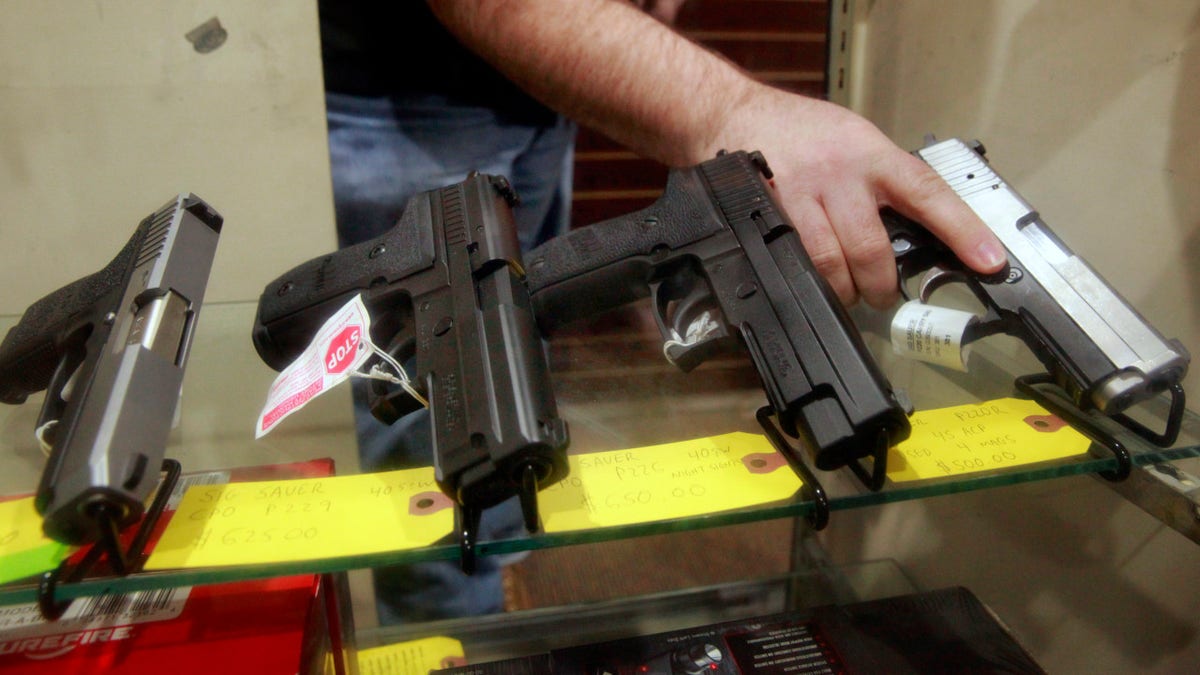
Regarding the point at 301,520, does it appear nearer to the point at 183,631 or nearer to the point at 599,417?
the point at 183,631

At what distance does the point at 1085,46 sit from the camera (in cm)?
73

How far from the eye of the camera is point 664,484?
1.67 feet

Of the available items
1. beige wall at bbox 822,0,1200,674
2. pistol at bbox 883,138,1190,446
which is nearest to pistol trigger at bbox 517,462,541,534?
pistol at bbox 883,138,1190,446

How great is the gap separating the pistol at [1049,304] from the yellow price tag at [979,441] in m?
0.04

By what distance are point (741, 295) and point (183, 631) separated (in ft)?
1.61

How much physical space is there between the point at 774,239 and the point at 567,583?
61 centimetres

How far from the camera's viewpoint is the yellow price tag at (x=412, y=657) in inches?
28.6

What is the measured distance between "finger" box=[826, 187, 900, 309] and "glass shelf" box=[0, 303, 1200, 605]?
0.19ft

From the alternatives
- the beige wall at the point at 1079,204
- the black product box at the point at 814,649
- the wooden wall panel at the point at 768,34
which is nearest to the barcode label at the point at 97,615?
the black product box at the point at 814,649

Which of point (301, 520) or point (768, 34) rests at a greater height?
point (768, 34)

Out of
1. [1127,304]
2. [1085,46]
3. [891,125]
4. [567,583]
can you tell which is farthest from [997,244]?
[567,583]

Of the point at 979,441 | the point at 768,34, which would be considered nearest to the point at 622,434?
the point at 979,441

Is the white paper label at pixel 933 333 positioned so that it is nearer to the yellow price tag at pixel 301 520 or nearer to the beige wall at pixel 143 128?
the yellow price tag at pixel 301 520

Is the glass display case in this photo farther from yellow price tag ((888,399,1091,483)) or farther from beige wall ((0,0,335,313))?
beige wall ((0,0,335,313))
